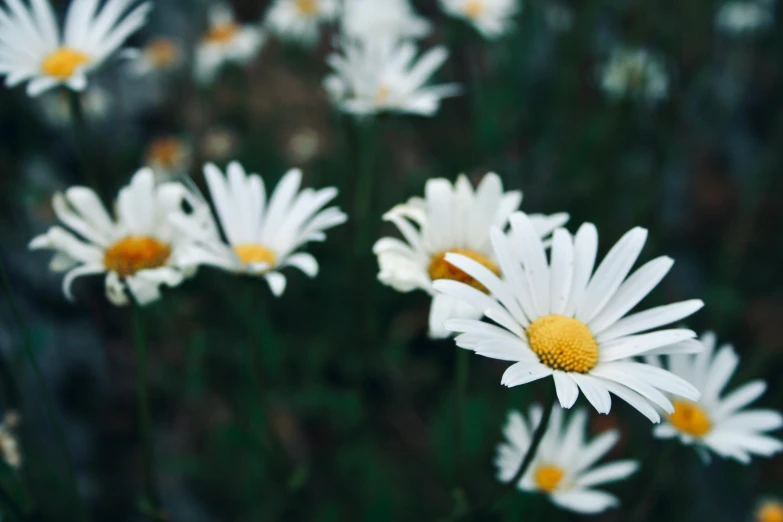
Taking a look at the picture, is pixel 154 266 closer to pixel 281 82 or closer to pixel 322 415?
pixel 322 415

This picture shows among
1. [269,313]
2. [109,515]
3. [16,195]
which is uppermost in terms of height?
[16,195]

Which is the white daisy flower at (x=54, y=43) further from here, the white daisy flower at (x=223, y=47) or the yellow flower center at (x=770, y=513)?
the yellow flower center at (x=770, y=513)

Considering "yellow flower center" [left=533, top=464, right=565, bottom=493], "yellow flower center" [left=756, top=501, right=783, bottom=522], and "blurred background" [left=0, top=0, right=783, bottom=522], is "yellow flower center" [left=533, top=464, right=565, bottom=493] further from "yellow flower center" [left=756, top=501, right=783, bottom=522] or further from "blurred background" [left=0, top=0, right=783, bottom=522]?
"yellow flower center" [left=756, top=501, right=783, bottom=522]

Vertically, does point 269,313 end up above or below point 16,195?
below

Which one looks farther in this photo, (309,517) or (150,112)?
(150,112)

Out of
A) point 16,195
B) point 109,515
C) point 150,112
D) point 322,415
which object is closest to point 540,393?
point 322,415

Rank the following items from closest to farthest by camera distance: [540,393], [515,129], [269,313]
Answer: [540,393]
[269,313]
[515,129]

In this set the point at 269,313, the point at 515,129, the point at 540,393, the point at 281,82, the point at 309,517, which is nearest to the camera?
the point at 309,517

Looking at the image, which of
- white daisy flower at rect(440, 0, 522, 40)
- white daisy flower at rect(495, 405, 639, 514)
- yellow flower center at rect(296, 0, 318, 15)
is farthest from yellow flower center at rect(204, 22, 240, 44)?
white daisy flower at rect(495, 405, 639, 514)
